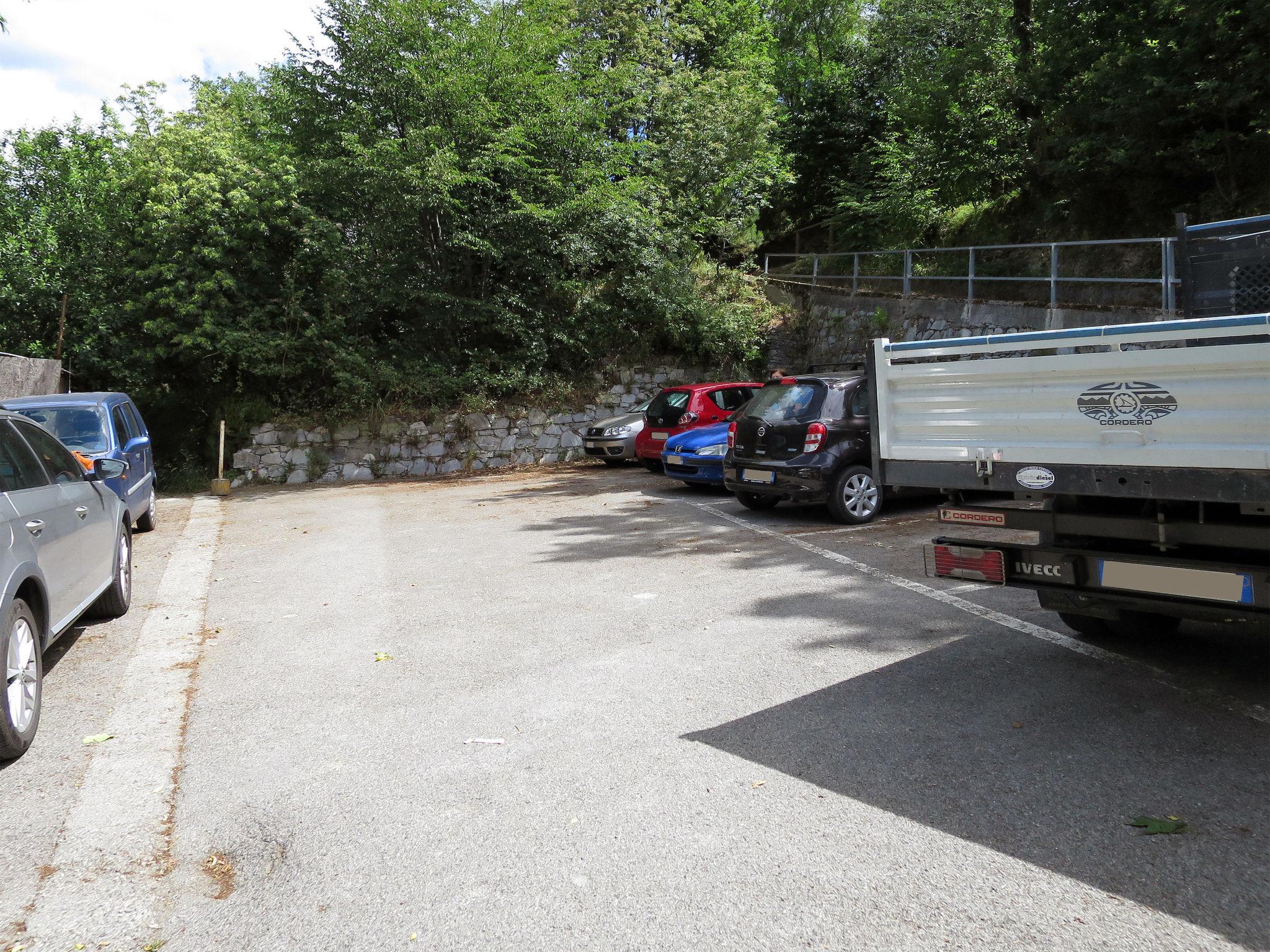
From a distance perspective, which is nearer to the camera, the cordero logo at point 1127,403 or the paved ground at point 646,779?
the paved ground at point 646,779

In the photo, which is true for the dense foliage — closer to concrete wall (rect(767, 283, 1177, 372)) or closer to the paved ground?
concrete wall (rect(767, 283, 1177, 372))

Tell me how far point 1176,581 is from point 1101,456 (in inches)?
25.3

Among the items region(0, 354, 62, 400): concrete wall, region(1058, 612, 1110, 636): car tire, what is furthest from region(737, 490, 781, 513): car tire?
region(0, 354, 62, 400): concrete wall

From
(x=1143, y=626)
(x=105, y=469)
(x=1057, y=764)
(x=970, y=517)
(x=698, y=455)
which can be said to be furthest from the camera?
(x=698, y=455)

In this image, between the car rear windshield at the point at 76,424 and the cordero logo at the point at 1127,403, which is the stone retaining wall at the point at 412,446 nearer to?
the car rear windshield at the point at 76,424

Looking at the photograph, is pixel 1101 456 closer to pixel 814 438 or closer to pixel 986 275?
pixel 814 438

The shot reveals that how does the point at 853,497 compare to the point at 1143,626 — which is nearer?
the point at 1143,626

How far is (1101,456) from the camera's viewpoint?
4266 mm

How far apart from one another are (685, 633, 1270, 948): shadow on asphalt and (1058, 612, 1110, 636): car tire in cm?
42

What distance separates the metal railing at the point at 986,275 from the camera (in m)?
14.9

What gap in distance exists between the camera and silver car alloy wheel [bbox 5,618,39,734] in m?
4.29

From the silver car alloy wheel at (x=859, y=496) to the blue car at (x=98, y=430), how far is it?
7.66m

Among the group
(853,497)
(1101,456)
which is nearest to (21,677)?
(1101,456)

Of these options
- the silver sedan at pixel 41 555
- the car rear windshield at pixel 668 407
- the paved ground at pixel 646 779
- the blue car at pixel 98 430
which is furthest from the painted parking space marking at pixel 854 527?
the blue car at pixel 98 430
